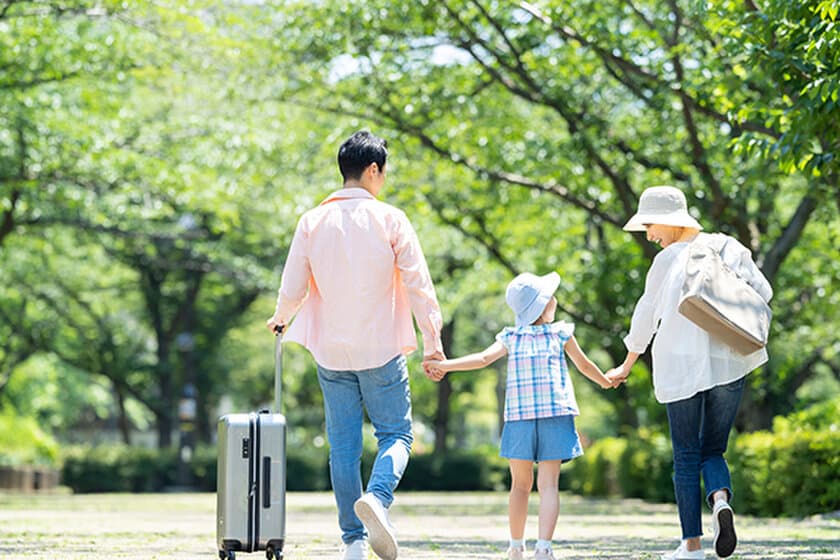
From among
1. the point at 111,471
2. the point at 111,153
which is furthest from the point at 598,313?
the point at 111,471

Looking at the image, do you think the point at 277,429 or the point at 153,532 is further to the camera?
the point at 153,532

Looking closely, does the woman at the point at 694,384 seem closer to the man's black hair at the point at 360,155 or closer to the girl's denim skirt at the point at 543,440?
the girl's denim skirt at the point at 543,440

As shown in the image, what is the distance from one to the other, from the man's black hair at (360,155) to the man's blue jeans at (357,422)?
1.02m

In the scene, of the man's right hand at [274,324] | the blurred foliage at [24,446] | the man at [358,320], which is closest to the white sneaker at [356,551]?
the man at [358,320]

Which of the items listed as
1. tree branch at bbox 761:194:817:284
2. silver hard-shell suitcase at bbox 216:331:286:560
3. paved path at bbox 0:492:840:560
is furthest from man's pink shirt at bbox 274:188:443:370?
tree branch at bbox 761:194:817:284

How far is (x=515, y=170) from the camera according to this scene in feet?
65.6

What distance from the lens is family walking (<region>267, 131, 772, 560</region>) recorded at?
7004 millimetres

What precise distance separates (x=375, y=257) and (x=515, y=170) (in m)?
12.9

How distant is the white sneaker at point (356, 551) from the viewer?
704cm

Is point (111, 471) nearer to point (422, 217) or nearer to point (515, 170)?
point (422, 217)

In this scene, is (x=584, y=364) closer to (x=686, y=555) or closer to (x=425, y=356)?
(x=425, y=356)

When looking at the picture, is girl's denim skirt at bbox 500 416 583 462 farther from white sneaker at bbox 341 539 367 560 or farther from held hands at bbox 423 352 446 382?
white sneaker at bbox 341 539 367 560

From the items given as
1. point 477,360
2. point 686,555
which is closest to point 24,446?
point 477,360

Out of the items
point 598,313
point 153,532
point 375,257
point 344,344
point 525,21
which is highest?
point 525,21
